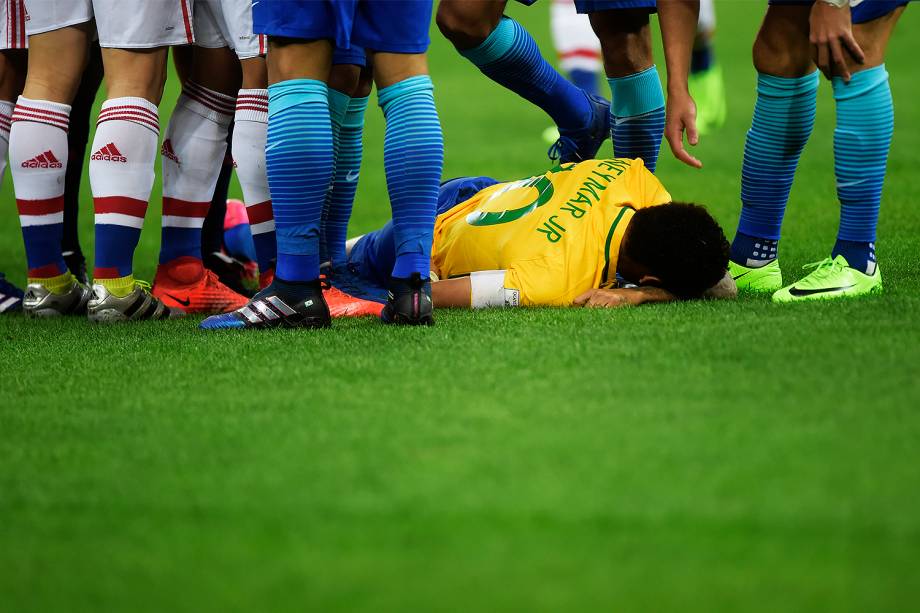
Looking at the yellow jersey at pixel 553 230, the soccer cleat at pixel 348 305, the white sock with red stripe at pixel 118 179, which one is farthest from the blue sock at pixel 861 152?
the white sock with red stripe at pixel 118 179

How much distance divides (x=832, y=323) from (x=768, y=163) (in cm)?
80

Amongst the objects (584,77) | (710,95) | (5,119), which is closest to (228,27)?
(5,119)

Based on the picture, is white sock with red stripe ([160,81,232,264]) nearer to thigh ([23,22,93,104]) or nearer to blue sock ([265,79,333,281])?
thigh ([23,22,93,104])

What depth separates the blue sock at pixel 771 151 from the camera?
9.91ft

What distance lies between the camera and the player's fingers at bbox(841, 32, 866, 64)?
2684mm

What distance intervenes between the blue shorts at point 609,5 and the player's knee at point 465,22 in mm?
153

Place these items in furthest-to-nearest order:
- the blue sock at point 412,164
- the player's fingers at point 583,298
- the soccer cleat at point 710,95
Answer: the soccer cleat at point 710,95 < the player's fingers at point 583,298 < the blue sock at point 412,164

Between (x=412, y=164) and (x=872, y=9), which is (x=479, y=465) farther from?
(x=872, y=9)

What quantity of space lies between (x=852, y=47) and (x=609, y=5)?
33.8 inches

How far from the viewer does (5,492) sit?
1614 mm

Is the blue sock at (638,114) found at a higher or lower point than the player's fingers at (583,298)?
higher

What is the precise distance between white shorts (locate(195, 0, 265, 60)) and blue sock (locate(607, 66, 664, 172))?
112cm

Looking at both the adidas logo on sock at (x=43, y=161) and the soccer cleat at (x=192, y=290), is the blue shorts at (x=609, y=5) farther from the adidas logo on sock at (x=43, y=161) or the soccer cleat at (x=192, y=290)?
the adidas logo on sock at (x=43, y=161)

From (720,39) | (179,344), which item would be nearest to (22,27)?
(179,344)
